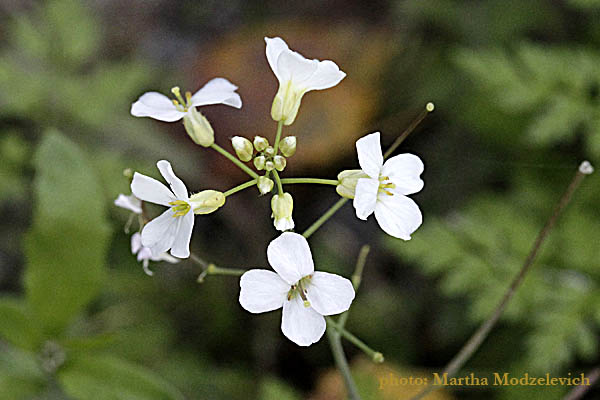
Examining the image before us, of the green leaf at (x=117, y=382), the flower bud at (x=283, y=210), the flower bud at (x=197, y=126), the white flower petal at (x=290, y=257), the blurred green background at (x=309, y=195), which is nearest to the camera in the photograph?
the white flower petal at (x=290, y=257)

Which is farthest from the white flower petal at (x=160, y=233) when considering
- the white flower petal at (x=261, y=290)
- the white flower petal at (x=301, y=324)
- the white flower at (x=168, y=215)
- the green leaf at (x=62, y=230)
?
the green leaf at (x=62, y=230)

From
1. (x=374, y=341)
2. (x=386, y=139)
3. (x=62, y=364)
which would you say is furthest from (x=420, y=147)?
(x=62, y=364)

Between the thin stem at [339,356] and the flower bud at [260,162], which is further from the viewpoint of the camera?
the thin stem at [339,356]

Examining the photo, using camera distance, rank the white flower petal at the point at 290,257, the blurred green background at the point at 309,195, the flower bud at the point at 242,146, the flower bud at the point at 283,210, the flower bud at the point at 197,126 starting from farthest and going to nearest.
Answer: the blurred green background at the point at 309,195
the flower bud at the point at 197,126
the flower bud at the point at 242,146
the flower bud at the point at 283,210
the white flower petal at the point at 290,257

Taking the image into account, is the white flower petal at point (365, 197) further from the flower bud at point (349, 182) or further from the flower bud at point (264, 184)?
the flower bud at point (264, 184)

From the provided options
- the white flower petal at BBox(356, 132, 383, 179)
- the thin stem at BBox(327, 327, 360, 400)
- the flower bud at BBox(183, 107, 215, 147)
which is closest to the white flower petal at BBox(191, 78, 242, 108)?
the flower bud at BBox(183, 107, 215, 147)

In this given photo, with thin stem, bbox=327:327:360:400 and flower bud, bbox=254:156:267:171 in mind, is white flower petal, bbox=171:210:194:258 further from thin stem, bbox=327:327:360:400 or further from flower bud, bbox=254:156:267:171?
thin stem, bbox=327:327:360:400

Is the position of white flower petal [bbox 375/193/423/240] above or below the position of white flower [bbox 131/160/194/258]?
above
